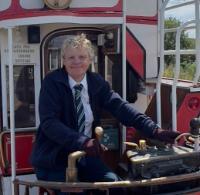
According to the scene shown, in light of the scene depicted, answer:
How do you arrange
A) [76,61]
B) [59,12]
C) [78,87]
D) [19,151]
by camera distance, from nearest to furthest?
[76,61] → [78,87] → [59,12] → [19,151]

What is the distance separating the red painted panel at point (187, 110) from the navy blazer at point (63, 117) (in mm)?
929

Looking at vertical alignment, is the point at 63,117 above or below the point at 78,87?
below

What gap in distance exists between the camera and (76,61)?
11.4 feet

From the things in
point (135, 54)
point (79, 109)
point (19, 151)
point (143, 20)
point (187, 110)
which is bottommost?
point (19, 151)

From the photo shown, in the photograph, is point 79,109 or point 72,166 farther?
→ point 79,109

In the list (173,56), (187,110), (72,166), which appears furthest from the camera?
(173,56)

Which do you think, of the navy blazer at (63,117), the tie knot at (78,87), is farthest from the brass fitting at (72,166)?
the tie knot at (78,87)

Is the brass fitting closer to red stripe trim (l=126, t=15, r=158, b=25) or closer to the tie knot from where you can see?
the tie knot

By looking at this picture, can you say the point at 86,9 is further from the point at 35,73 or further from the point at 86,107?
the point at 86,107

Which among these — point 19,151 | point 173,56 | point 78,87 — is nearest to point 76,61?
point 78,87

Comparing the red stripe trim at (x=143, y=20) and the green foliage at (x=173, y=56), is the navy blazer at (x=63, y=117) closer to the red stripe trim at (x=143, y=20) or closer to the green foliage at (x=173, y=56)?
the red stripe trim at (x=143, y=20)

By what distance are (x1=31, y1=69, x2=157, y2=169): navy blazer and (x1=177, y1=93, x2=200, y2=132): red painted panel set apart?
929 mm

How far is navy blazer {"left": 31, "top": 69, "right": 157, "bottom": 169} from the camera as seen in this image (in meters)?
3.31

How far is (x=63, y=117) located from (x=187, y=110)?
154cm
